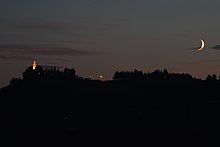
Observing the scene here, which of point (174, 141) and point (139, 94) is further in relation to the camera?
point (139, 94)

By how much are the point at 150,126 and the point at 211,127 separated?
681 inches

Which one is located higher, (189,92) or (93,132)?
(189,92)

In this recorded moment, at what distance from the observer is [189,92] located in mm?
163250

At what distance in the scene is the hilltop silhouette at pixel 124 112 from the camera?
12394 cm

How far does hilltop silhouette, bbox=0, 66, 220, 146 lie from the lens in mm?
123938

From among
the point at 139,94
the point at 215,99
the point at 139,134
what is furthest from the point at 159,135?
the point at 139,94

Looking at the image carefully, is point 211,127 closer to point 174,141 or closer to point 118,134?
point 174,141

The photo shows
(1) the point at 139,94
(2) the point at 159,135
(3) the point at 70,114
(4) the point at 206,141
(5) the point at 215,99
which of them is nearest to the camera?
(4) the point at 206,141

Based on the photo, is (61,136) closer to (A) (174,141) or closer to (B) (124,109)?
(A) (174,141)

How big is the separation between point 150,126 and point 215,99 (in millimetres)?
35819

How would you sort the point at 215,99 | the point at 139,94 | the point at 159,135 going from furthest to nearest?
the point at 139,94
the point at 215,99
the point at 159,135

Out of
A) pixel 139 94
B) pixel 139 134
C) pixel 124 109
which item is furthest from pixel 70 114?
pixel 139 134

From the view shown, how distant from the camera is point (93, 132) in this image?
127 metres

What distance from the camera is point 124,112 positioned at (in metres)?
157
